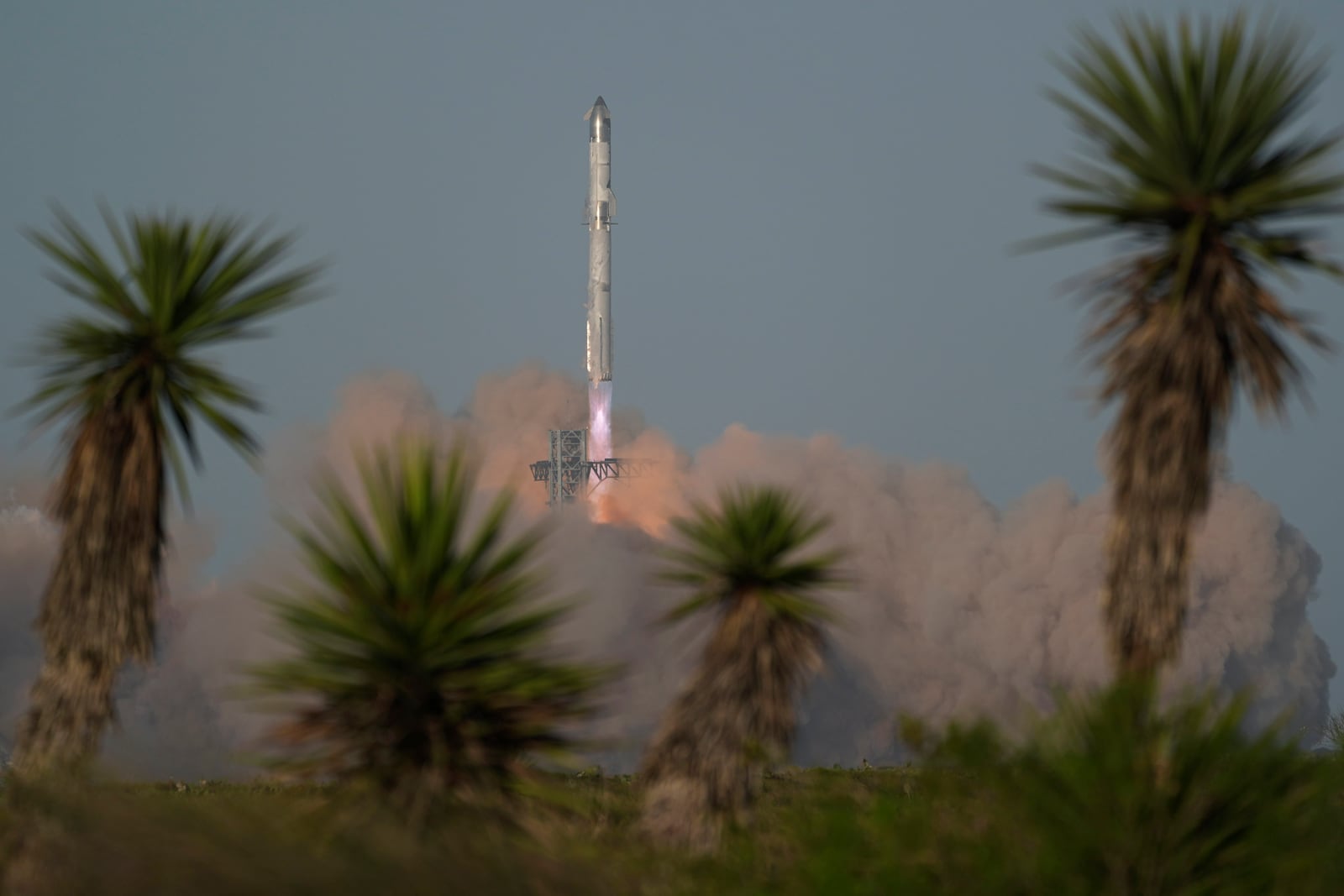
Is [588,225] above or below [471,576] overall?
above

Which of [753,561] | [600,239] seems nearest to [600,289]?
[600,239]

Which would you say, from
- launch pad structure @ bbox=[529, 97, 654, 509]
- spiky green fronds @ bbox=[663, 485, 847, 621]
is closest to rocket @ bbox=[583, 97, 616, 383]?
launch pad structure @ bbox=[529, 97, 654, 509]

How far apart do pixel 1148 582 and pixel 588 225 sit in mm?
85679

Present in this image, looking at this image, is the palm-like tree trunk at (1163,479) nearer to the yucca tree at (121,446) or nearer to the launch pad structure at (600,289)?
the yucca tree at (121,446)

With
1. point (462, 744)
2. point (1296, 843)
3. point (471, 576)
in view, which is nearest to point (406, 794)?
point (462, 744)

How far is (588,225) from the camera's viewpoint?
102 m

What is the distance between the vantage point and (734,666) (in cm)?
2194

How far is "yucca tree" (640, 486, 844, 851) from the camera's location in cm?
2188

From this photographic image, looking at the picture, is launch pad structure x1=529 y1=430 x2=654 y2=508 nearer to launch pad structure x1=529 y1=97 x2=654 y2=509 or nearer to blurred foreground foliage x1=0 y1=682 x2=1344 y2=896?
launch pad structure x1=529 y1=97 x2=654 y2=509

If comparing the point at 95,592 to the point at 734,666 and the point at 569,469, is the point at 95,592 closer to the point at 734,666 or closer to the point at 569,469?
the point at 734,666

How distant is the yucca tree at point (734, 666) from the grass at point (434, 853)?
2460 millimetres

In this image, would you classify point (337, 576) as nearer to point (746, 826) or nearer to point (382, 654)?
point (382, 654)

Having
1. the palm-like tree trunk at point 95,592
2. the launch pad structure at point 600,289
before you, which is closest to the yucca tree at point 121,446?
the palm-like tree trunk at point 95,592

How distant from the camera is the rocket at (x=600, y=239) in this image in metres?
99.8
